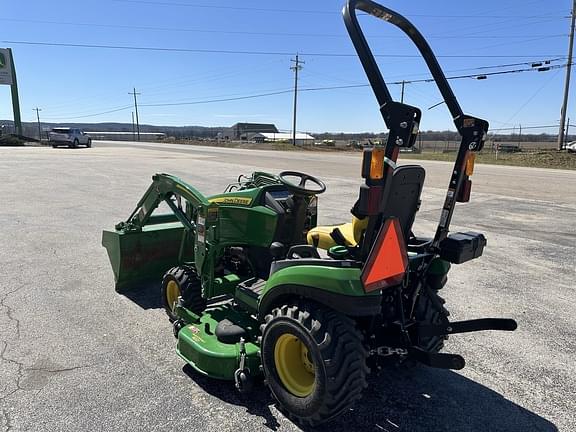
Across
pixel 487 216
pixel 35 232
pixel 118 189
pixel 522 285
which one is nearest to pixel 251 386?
pixel 522 285

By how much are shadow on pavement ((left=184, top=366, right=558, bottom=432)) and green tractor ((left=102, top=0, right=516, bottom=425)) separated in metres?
0.17

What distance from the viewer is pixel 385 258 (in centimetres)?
240

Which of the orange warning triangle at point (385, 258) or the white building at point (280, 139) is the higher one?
the orange warning triangle at point (385, 258)

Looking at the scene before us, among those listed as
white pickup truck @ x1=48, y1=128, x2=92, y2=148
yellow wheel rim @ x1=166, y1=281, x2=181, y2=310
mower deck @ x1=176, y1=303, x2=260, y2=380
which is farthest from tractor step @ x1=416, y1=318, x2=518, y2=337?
white pickup truck @ x1=48, y1=128, x2=92, y2=148

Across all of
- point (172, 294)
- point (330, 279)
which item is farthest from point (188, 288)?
point (330, 279)

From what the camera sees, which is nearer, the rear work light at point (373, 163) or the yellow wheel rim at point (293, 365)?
the rear work light at point (373, 163)

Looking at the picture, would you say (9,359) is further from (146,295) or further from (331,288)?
(331,288)

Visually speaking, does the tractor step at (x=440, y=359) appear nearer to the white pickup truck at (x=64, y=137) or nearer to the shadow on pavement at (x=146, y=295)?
the shadow on pavement at (x=146, y=295)

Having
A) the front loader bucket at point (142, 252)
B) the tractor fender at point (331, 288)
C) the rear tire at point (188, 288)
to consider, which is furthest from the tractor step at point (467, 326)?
the front loader bucket at point (142, 252)

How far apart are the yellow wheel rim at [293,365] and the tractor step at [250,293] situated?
53 centimetres

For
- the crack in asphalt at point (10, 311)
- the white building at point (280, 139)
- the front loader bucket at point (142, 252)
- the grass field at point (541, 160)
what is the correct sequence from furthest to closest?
the white building at point (280, 139) < the grass field at point (541, 160) < the front loader bucket at point (142, 252) < the crack in asphalt at point (10, 311)

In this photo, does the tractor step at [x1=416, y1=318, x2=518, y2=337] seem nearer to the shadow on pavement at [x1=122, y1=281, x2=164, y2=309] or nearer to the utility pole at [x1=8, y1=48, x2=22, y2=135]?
the shadow on pavement at [x1=122, y1=281, x2=164, y2=309]

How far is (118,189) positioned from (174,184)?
902cm

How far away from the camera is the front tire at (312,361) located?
2.46 m
